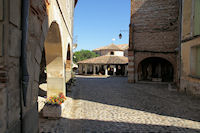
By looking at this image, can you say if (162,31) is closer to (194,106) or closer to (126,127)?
(194,106)

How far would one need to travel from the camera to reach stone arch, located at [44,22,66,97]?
6086 mm

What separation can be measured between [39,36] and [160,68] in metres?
18.4

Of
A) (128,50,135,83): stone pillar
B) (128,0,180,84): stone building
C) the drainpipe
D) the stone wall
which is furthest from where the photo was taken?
(128,50,135,83): stone pillar

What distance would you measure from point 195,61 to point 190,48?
866mm

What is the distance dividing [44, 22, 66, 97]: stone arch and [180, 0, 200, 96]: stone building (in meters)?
7.48

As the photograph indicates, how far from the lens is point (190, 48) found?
9266 mm

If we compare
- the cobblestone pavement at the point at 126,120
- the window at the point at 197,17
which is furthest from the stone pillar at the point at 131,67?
the cobblestone pavement at the point at 126,120

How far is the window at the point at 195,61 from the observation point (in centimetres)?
880

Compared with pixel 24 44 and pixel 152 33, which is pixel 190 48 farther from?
pixel 24 44

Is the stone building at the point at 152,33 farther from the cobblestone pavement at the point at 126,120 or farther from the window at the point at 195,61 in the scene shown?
the cobblestone pavement at the point at 126,120

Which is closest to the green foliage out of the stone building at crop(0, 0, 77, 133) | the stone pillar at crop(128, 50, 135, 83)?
the stone pillar at crop(128, 50, 135, 83)

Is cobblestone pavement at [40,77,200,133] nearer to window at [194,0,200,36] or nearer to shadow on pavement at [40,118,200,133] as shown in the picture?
shadow on pavement at [40,118,200,133]

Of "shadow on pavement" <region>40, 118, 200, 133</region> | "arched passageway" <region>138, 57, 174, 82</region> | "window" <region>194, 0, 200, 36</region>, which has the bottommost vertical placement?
"shadow on pavement" <region>40, 118, 200, 133</region>

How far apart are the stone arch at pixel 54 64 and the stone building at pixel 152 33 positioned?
10015mm
